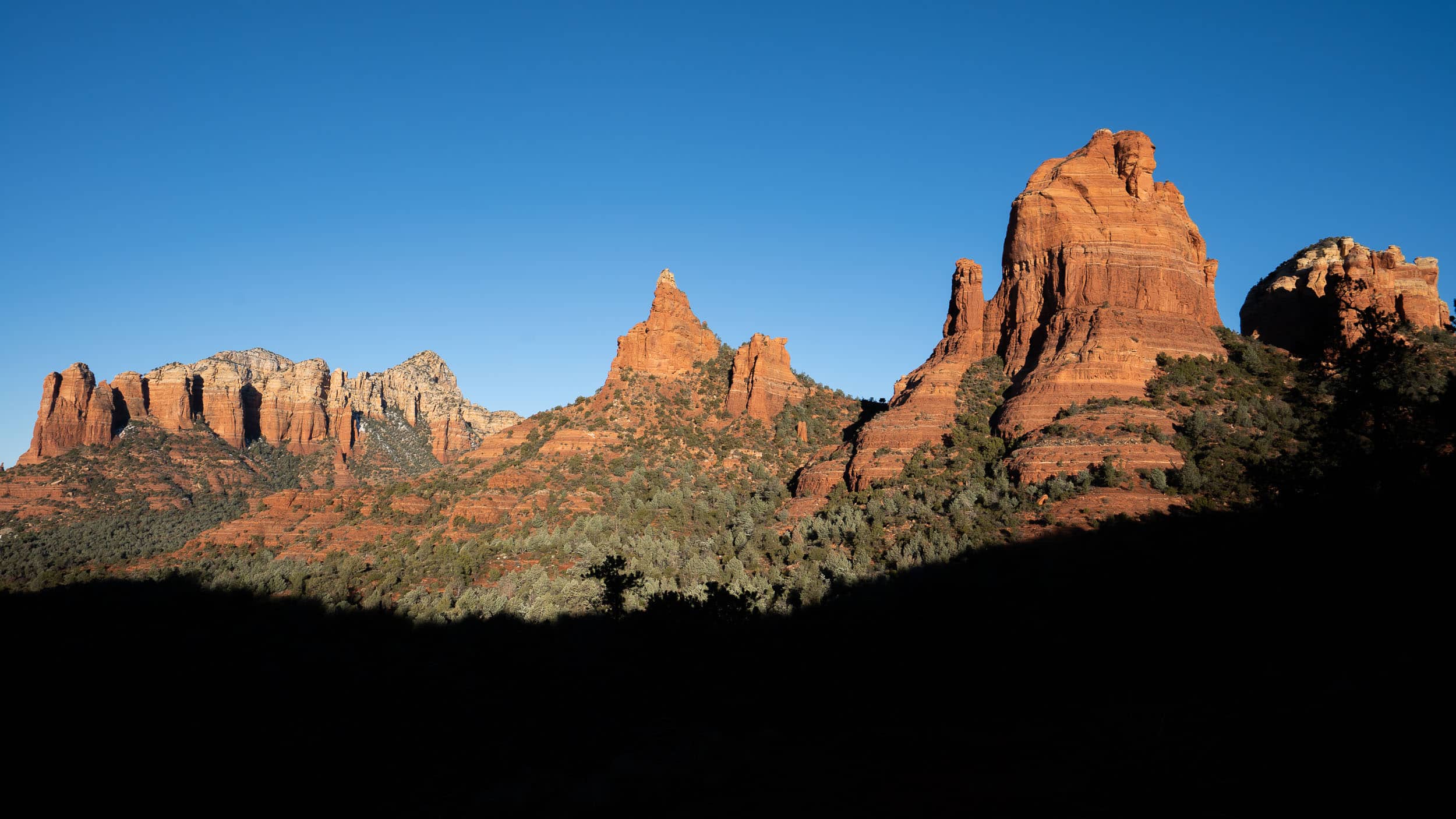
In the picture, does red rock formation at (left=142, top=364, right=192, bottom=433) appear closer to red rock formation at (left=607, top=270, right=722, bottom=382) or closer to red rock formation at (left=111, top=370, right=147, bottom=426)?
red rock formation at (left=111, top=370, right=147, bottom=426)

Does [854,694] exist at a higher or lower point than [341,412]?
lower

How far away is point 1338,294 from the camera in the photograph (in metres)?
41.5

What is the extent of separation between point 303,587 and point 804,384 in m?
46.5

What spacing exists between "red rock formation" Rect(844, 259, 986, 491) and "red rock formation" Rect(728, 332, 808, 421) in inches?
505

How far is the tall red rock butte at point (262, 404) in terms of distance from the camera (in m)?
93.4

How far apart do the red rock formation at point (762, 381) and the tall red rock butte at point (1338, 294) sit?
121ft

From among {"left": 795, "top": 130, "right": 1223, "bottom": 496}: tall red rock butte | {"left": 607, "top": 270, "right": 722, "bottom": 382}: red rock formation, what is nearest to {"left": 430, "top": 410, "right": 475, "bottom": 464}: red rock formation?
{"left": 607, "top": 270, "right": 722, "bottom": 382}: red rock formation

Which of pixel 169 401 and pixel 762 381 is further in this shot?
pixel 169 401

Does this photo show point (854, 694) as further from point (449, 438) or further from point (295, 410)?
point (449, 438)

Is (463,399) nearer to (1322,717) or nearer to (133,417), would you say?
(133,417)

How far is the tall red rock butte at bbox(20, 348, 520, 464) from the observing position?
307 ft

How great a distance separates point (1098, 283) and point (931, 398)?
12.9 m

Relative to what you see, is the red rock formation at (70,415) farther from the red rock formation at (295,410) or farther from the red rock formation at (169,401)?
the red rock formation at (295,410)

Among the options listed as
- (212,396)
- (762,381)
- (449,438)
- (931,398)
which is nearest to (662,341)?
(762,381)
